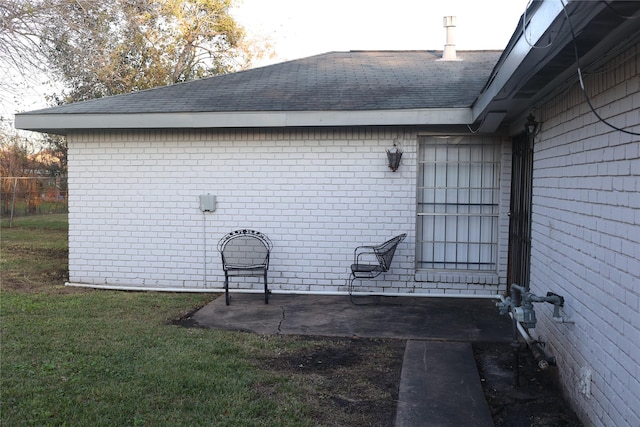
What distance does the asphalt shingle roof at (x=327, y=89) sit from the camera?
744cm

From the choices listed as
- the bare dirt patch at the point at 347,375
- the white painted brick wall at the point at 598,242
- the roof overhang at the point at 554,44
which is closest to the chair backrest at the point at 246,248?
the bare dirt patch at the point at 347,375

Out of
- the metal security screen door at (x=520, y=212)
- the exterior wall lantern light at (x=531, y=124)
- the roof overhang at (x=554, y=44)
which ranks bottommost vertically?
the metal security screen door at (x=520, y=212)

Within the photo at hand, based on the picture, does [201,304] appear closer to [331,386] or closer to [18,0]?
[331,386]

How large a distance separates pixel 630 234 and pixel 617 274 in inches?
11.5

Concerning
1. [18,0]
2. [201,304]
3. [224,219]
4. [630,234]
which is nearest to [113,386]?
[201,304]

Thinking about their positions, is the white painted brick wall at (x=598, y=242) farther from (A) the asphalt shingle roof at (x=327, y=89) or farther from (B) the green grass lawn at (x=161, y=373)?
(A) the asphalt shingle roof at (x=327, y=89)

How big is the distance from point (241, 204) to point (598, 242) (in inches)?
204

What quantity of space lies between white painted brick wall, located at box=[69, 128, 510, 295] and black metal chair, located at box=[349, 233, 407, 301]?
0.41 feet

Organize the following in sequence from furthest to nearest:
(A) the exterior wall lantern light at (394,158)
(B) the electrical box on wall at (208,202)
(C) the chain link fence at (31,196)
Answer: (C) the chain link fence at (31,196) → (B) the electrical box on wall at (208,202) → (A) the exterior wall lantern light at (394,158)

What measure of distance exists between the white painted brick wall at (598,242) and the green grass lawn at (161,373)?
134 centimetres

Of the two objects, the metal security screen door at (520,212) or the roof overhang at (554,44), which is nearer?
the roof overhang at (554,44)

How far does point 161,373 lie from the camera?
4.42 metres

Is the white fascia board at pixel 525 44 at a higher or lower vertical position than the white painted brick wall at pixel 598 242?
higher

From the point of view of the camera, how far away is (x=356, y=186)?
302 inches
